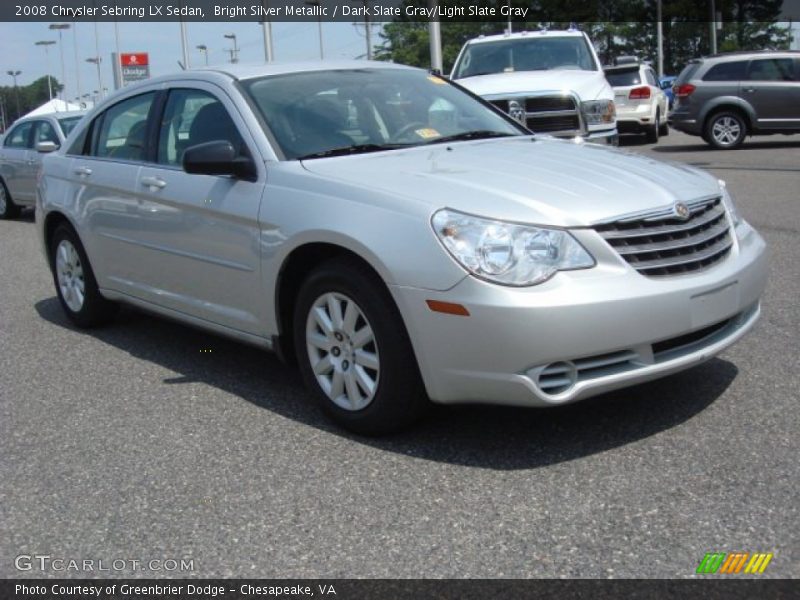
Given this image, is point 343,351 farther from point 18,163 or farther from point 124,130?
point 18,163

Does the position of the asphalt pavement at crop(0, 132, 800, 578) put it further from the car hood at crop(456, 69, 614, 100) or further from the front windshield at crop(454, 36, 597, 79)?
the front windshield at crop(454, 36, 597, 79)

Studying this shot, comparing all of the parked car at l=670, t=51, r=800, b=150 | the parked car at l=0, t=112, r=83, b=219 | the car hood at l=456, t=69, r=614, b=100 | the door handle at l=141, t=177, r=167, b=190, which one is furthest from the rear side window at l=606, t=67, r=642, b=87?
the door handle at l=141, t=177, r=167, b=190

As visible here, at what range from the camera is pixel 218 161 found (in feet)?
15.3

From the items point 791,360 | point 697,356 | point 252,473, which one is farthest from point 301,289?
point 791,360

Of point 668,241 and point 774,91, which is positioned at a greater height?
point 774,91

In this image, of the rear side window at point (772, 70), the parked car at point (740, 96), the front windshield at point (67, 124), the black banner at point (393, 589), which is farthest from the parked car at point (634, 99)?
the black banner at point (393, 589)

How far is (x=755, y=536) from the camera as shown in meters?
3.19

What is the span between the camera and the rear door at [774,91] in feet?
60.7

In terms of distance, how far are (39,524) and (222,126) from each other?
2254 millimetres

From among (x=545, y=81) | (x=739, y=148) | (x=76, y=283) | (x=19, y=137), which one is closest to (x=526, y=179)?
(x=76, y=283)

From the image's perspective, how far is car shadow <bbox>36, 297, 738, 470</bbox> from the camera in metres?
4.06

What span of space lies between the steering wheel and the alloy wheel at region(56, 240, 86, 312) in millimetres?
2547

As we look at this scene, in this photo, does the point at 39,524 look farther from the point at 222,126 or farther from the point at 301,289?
the point at 222,126

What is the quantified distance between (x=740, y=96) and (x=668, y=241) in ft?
52.8
